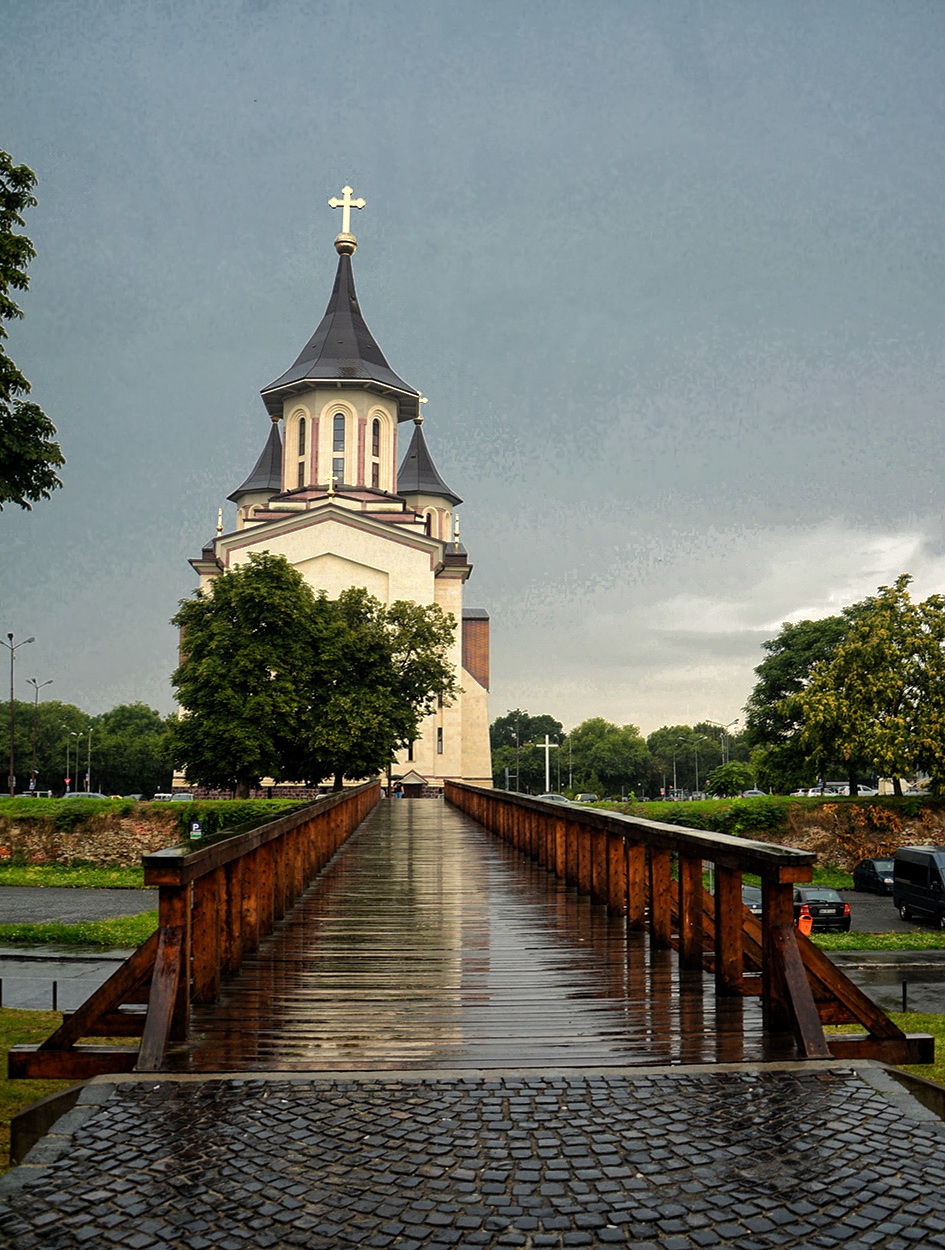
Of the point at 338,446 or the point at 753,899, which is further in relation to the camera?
the point at 338,446

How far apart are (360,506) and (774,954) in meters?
54.6

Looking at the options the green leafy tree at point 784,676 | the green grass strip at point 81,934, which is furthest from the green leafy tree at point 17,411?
the green leafy tree at point 784,676

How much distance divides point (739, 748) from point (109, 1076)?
148m

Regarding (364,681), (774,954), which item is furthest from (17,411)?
(364,681)

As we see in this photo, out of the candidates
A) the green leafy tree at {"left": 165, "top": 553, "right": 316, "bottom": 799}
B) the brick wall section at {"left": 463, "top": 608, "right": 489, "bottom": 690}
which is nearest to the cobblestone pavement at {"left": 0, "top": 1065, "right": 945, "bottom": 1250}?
the green leafy tree at {"left": 165, "top": 553, "right": 316, "bottom": 799}

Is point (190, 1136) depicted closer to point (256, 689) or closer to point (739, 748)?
point (256, 689)

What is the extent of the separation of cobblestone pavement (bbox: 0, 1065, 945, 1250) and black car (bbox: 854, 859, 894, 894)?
32949 mm

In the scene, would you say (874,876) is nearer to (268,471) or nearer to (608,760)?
(268,471)

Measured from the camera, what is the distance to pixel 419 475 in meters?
73.6

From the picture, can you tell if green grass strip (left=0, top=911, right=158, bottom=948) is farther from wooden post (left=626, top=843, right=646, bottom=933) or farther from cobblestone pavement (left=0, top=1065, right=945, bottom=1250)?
cobblestone pavement (left=0, top=1065, right=945, bottom=1250)

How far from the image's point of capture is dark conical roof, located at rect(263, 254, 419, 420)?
60.8 metres

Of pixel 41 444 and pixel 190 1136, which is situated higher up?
pixel 41 444

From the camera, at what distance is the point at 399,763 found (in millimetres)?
53625

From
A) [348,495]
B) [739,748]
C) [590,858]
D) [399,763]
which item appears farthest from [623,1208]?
[739,748]
